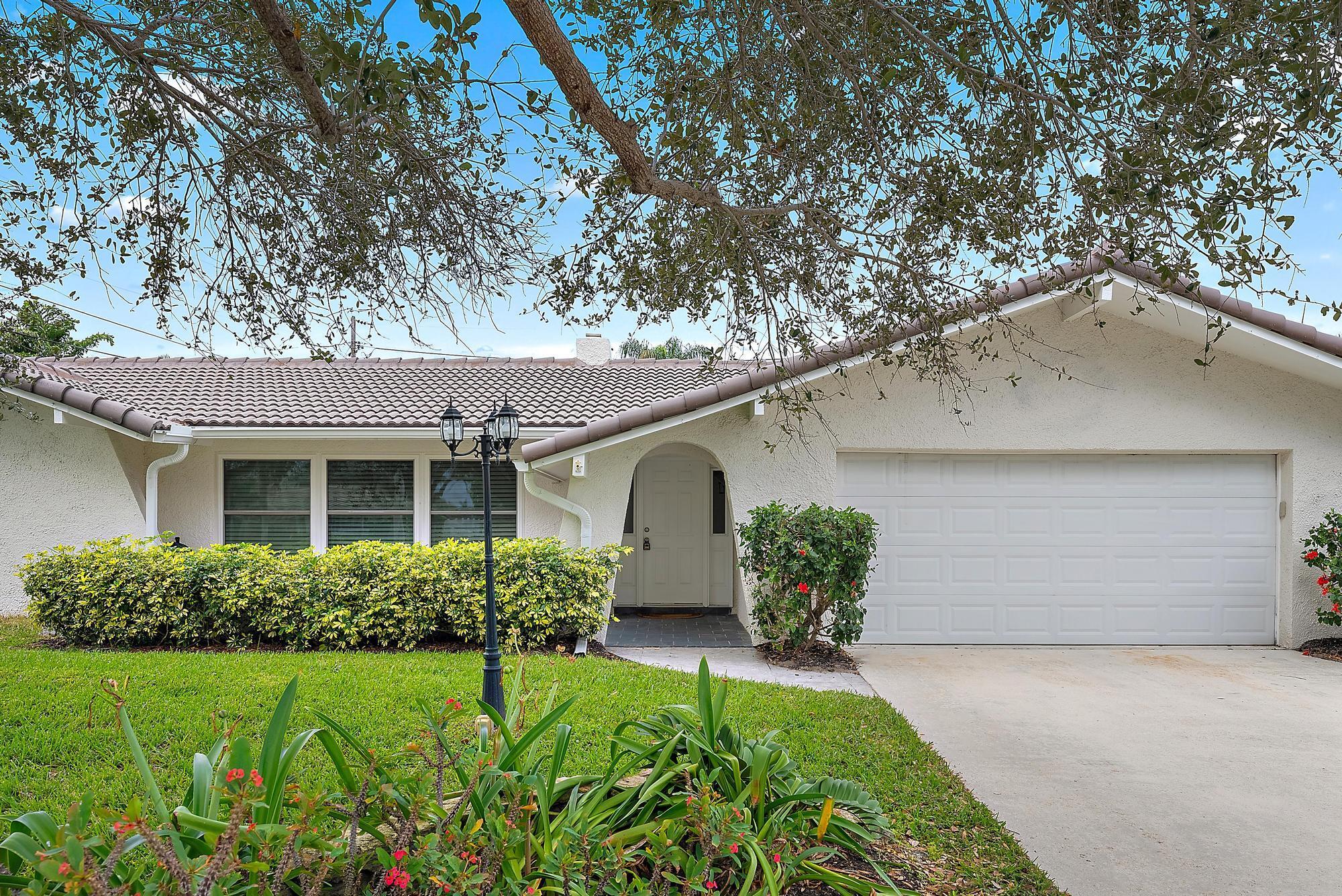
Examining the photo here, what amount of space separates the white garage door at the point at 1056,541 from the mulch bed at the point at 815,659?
94 cm

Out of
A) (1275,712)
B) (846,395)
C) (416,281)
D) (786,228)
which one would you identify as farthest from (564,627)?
(1275,712)

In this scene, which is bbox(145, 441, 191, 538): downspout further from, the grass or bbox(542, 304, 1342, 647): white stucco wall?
bbox(542, 304, 1342, 647): white stucco wall

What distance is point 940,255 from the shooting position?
5.02m

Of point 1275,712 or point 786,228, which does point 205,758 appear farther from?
point 1275,712

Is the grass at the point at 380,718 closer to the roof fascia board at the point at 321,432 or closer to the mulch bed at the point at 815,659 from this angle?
the mulch bed at the point at 815,659

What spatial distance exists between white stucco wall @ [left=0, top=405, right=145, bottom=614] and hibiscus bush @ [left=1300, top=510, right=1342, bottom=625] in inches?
544

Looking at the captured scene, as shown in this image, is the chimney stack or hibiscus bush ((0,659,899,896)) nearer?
hibiscus bush ((0,659,899,896))

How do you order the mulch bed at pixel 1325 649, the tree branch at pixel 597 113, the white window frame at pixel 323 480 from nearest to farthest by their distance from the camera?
the tree branch at pixel 597 113, the mulch bed at pixel 1325 649, the white window frame at pixel 323 480

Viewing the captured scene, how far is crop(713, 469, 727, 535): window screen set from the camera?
1222 cm

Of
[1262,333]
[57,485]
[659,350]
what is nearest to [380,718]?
[57,485]

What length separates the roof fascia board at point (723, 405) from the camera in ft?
27.5

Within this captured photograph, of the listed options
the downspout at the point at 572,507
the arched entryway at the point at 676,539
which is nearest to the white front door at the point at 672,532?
the arched entryway at the point at 676,539

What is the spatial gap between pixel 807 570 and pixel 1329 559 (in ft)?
18.9

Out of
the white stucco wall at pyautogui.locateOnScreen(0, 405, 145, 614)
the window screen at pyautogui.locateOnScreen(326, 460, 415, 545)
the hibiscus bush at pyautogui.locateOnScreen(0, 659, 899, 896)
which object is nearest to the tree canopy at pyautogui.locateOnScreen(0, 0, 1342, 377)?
the hibiscus bush at pyautogui.locateOnScreen(0, 659, 899, 896)
